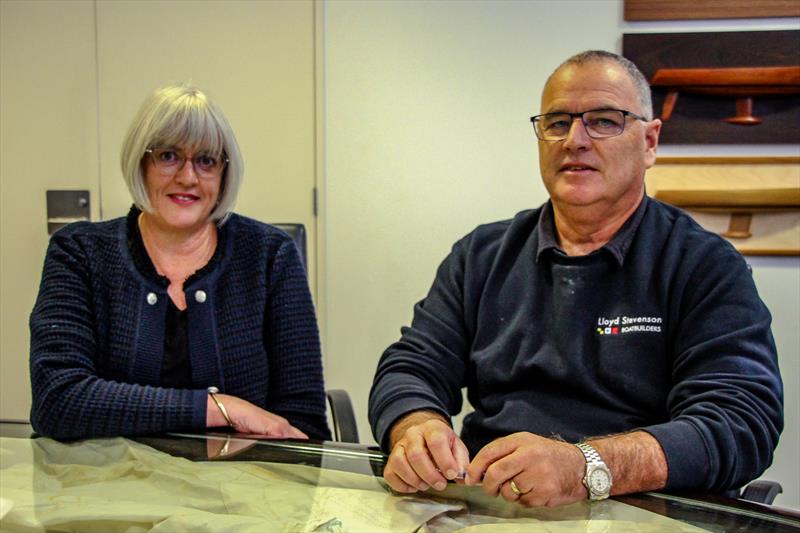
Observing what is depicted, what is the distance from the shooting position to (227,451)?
1351 mm

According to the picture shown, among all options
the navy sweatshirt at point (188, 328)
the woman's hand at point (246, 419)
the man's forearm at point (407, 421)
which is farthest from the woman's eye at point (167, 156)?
the man's forearm at point (407, 421)

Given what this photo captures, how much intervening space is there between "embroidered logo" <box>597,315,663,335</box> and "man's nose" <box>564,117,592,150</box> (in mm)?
352

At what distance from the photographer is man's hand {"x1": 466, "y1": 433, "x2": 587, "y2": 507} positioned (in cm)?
107

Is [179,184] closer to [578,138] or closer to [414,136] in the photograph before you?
[578,138]

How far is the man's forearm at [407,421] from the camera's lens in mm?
1377

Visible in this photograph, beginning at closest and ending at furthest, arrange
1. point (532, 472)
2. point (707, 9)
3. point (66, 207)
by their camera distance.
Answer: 1. point (532, 472)
2. point (707, 9)
3. point (66, 207)

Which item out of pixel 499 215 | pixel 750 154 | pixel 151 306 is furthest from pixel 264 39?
pixel 750 154

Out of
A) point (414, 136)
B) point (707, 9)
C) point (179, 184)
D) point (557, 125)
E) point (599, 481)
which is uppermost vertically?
point (707, 9)

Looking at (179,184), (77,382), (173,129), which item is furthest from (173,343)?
(173,129)

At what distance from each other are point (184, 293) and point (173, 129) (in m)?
0.36

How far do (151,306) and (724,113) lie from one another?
203 cm

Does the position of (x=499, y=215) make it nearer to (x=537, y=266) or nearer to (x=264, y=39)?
(x=264, y=39)

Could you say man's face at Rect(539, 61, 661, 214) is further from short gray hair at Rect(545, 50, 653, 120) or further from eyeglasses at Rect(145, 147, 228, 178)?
eyeglasses at Rect(145, 147, 228, 178)

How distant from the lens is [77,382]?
157 cm
